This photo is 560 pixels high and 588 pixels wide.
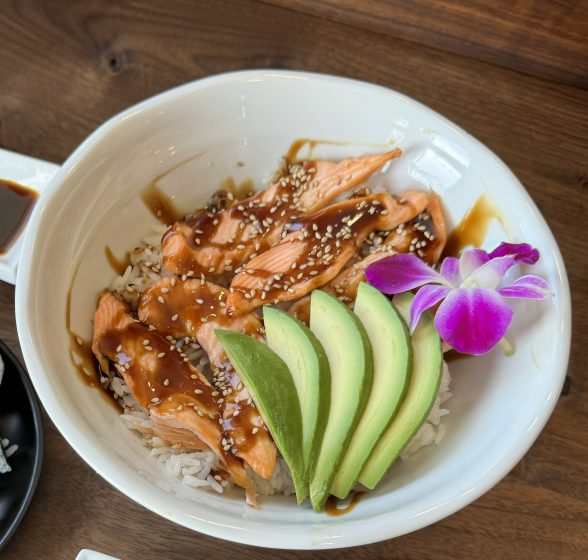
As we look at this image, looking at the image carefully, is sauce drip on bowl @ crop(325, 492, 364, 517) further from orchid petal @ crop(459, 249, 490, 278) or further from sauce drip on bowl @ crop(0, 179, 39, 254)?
sauce drip on bowl @ crop(0, 179, 39, 254)

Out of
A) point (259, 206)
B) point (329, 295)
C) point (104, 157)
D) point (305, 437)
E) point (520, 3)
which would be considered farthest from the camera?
point (520, 3)

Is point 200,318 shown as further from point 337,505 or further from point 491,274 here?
point 491,274

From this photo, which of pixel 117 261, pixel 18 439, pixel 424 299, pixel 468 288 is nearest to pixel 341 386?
pixel 424 299

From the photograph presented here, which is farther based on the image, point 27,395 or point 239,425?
point 27,395

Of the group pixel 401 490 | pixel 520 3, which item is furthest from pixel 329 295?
pixel 520 3

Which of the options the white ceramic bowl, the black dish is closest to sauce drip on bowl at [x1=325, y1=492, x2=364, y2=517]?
the white ceramic bowl

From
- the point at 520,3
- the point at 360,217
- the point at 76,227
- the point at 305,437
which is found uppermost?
the point at 520,3

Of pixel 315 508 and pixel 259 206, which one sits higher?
pixel 259 206

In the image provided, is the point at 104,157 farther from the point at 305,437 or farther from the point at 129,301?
the point at 305,437
